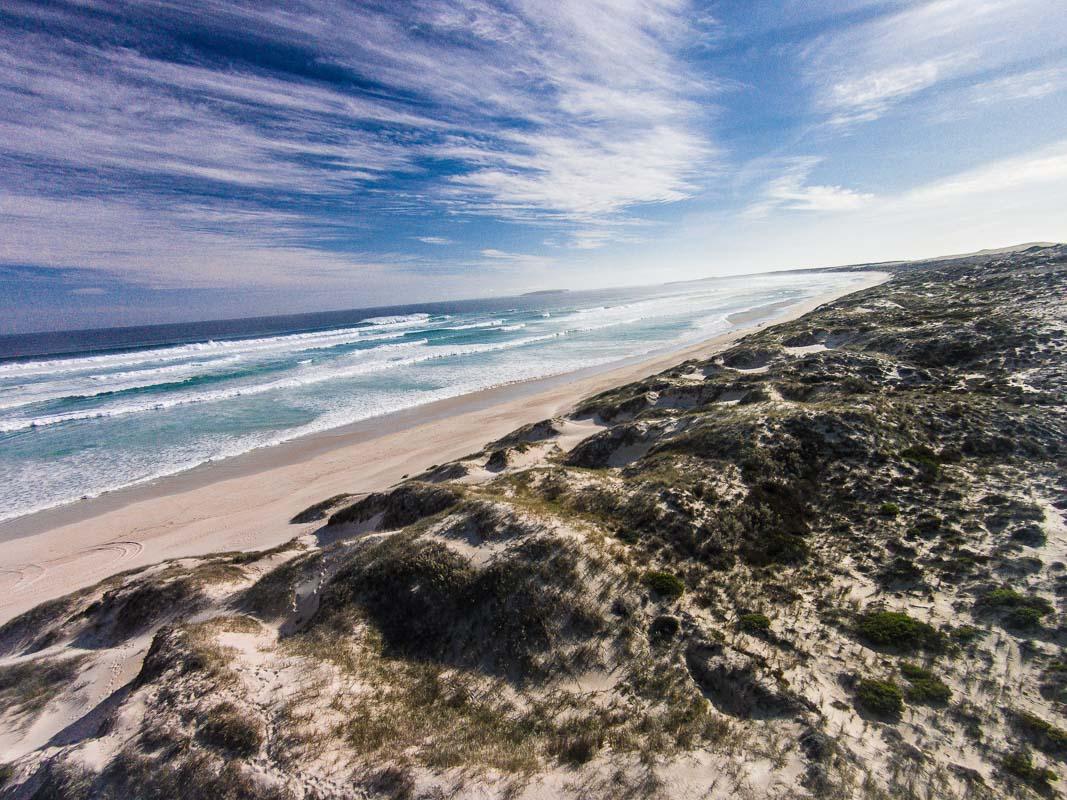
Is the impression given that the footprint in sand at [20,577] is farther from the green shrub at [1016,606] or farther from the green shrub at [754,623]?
the green shrub at [1016,606]

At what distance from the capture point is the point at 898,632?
27.5ft

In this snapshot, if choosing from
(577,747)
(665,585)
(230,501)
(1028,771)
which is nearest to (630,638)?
(665,585)

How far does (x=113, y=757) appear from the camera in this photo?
6.91m

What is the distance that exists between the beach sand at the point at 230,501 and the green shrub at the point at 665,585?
46.2ft

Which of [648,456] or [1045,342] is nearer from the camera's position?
[648,456]

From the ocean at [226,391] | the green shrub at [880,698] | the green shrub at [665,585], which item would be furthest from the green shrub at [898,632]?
the ocean at [226,391]

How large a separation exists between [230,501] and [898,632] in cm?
2697

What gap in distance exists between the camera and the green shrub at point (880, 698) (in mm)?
7067

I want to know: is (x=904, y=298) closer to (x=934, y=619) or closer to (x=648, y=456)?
(x=648, y=456)

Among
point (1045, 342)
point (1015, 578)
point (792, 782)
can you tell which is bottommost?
point (792, 782)

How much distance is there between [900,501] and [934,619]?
440 centimetres

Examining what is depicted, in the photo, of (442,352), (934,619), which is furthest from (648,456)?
(442,352)

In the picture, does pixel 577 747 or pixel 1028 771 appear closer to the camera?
pixel 1028 771

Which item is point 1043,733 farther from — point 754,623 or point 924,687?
point 754,623
